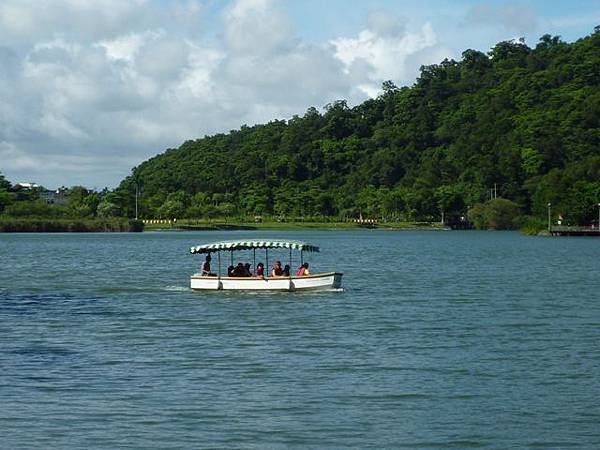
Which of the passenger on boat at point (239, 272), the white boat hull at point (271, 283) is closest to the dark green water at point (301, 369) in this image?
the white boat hull at point (271, 283)

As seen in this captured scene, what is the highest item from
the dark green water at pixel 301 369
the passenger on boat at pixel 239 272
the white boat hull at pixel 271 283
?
the passenger on boat at pixel 239 272

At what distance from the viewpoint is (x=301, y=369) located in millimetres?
31688

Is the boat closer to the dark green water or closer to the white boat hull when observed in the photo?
the white boat hull

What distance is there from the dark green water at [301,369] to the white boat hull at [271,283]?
631 millimetres

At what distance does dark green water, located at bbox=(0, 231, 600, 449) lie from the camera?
77.0 ft

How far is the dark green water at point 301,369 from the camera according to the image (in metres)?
23.5

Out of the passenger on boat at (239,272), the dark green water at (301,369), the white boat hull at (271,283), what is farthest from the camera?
the passenger on boat at (239,272)

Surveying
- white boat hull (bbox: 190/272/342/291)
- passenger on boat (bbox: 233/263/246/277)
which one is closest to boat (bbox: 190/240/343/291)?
white boat hull (bbox: 190/272/342/291)

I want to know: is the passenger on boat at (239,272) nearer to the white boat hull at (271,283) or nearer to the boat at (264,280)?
the boat at (264,280)

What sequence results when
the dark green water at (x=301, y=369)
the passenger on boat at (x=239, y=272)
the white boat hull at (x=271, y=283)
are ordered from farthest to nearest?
the passenger on boat at (x=239, y=272) < the white boat hull at (x=271, y=283) < the dark green water at (x=301, y=369)

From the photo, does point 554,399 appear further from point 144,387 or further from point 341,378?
point 144,387

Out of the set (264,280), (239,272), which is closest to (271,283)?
(264,280)

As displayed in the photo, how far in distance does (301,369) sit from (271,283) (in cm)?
2390

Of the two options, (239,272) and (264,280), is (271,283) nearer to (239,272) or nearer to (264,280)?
(264,280)
